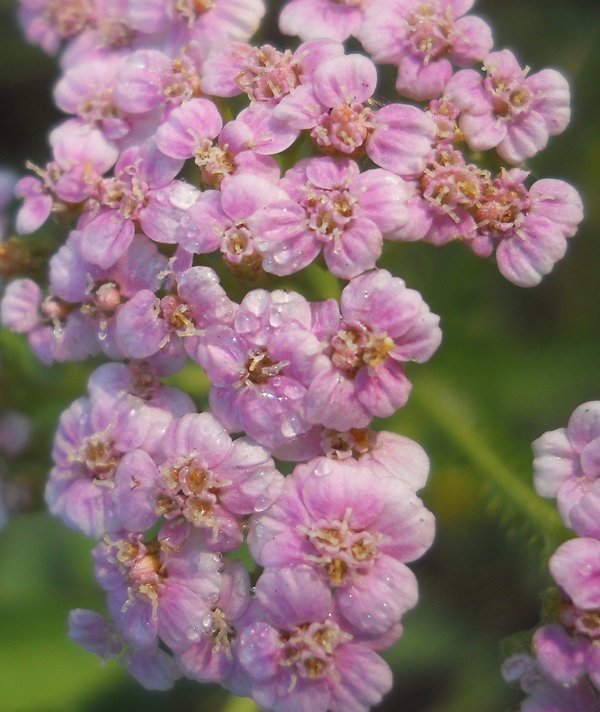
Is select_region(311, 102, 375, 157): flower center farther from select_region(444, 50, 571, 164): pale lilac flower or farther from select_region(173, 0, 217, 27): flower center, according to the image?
select_region(173, 0, 217, 27): flower center

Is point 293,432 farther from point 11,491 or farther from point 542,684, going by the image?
point 11,491

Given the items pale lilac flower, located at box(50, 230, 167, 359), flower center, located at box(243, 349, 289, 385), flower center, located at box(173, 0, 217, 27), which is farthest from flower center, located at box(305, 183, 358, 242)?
flower center, located at box(173, 0, 217, 27)

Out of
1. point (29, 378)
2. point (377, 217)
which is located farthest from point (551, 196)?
point (29, 378)

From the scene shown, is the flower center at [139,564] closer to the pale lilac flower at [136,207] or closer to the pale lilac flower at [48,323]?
the pale lilac flower at [48,323]

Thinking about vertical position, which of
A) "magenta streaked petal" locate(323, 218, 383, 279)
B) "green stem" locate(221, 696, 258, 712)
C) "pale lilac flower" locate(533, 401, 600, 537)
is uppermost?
"magenta streaked petal" locate(323, 218, 383, 279)

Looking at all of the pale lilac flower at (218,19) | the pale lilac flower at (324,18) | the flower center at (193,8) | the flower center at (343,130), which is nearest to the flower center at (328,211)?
the flower center at (343,130)

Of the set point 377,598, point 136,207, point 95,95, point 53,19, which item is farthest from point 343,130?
point 53,19

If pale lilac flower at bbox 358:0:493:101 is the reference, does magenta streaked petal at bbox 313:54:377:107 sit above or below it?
below
